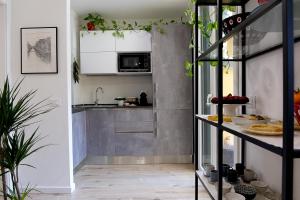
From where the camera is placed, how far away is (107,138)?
4.16 meters

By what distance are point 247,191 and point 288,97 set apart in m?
0.83

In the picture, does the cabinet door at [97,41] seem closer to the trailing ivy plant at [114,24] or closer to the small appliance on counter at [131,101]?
the trailing ivy plant at [114,24]

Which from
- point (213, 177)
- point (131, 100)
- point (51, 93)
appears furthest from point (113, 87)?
point (213, 177)

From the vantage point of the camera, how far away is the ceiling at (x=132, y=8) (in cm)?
393

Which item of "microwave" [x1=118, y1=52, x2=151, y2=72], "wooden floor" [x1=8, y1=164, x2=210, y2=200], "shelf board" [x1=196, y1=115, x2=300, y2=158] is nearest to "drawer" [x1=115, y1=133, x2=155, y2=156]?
"wooden floor" [x1=8, y1=164, x2=210, y2=200]

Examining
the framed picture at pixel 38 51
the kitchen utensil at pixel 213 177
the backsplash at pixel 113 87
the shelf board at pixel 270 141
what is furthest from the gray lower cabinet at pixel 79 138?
the shelf board at pixel 270 141

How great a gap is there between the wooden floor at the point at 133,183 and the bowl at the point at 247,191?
4.62 feet

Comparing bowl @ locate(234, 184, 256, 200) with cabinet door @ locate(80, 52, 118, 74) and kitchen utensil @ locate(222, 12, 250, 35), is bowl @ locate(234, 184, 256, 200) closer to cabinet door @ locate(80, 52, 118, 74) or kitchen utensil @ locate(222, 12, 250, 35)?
kitchen utensil @ locate(222, 12, 250, 35)

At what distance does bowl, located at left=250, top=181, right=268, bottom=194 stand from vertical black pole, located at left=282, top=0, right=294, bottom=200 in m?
0.79

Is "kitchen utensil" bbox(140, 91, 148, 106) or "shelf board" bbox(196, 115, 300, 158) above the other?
"kitchen utensil" bbox(140, 91, 148, 106)

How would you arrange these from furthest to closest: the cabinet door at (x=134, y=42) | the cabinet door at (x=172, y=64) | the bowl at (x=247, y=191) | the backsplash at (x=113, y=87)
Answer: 1. the backsplash at (x=113, y=87)
2. the cabinet door at (x=134, y=42)
3. the cabinet door at (x=172, y=64)
4. the bowl at (x=247, y=191)

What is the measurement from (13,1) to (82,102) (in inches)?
85.7

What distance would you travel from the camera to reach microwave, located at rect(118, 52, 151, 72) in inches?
169

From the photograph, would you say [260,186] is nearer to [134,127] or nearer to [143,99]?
[134,127]
